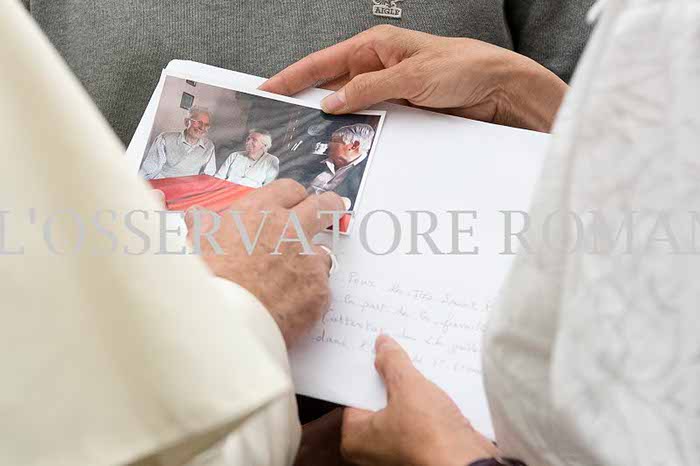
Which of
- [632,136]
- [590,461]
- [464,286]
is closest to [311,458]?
[464,286]

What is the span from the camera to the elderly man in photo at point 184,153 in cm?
79

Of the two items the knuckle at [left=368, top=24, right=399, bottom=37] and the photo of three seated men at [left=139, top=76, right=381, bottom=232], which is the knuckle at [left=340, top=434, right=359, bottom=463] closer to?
the photo of three seated men at [left=139, top=76, right=381, bottom=232]

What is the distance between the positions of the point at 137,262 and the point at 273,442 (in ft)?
0.78

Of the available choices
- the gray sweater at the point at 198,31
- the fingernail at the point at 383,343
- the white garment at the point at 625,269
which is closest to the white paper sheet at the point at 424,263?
the fingernail at the point at 383,343

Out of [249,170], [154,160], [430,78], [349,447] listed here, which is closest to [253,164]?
[249,170]

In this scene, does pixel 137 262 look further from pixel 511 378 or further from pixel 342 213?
pixel 342 213

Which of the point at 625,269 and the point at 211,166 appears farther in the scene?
the point at 211,166

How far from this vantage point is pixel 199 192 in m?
0.78

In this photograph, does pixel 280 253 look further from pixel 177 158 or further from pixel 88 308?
pixel 88 308

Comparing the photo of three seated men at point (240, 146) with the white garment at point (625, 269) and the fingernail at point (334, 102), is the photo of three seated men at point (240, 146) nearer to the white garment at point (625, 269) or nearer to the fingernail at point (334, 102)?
the fingernail at point (334, 102)

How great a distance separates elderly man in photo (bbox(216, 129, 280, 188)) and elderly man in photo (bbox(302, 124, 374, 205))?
5 cm

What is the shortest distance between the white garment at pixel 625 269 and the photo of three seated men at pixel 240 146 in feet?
1.41

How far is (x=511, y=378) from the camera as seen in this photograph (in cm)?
38

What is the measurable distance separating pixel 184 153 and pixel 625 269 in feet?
1.91
